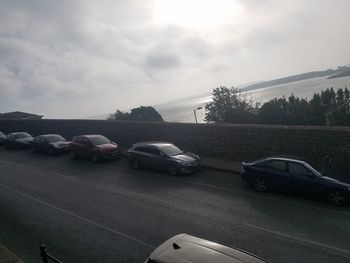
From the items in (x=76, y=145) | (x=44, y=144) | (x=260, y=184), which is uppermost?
(x=44, y=144)

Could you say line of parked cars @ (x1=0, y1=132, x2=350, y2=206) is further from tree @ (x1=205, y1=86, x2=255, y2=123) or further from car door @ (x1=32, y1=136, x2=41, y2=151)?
tree @ (x1=205, y1=86, x2=255, y2=123)

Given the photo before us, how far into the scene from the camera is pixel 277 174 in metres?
14.5

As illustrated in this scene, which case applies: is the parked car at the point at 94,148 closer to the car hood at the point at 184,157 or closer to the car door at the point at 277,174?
the car hood at the point at 184,157

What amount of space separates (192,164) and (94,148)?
294 inches

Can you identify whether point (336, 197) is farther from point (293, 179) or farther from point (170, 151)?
point (170, 151)

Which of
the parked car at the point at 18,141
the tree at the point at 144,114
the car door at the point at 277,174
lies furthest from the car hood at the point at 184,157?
the tree at the point at 144,114

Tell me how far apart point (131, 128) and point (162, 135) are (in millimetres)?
3380

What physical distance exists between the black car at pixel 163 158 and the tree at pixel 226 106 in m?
63.0

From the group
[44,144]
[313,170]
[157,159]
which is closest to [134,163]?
[157,159]

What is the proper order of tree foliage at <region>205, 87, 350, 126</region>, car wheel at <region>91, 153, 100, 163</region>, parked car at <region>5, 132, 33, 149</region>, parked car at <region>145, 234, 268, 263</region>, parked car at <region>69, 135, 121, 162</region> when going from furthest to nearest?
tree foliage at <region>205, 87, 350, 126</region>, parked car at <region>5, 132, 33, 149</region>, car wheel at <region>91, 153, 100, 163</region>, parked car at <region>69, 135, 121, 162</region>, parked car at <region>145, 234, 268, 263</region>

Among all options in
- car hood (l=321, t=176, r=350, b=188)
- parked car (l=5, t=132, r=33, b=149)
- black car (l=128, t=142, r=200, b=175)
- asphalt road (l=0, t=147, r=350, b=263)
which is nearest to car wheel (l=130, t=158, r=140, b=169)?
black car (l=128, t=142, r=200, b=175)

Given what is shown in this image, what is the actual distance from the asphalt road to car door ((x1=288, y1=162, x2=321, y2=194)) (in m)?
0.46

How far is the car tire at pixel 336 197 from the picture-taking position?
12.8 metres

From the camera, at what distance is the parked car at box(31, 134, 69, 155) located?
26359mm
